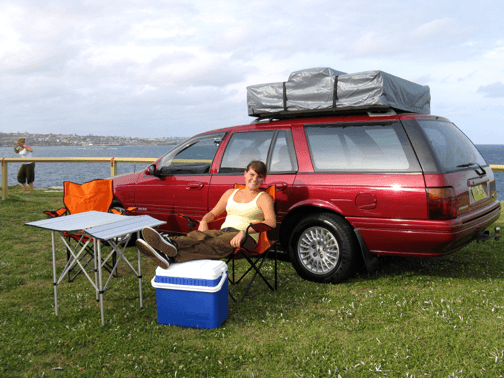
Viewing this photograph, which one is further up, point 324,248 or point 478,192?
point 478,192

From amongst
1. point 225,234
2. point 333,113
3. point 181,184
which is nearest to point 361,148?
point 333,113

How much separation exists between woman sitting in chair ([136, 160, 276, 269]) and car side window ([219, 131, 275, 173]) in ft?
1.92

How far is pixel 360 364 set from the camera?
2.95 metres

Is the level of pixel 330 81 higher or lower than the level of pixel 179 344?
higher

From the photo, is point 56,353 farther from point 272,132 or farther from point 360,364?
point 272,132

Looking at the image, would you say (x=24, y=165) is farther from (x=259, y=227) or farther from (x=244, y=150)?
(x=259, y=227)

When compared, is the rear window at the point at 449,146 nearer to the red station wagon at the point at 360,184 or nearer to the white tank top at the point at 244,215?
the red station wagon at the point at 360,184

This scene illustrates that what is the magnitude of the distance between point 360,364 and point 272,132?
299cm

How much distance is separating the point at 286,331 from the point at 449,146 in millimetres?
2500

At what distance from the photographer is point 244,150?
5.43m

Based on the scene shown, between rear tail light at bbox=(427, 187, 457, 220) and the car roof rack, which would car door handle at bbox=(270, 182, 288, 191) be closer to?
the car roof rack

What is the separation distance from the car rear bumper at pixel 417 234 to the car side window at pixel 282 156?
98 cm

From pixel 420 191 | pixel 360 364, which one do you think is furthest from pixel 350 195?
pixel 360 364

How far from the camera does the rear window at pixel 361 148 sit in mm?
4234
